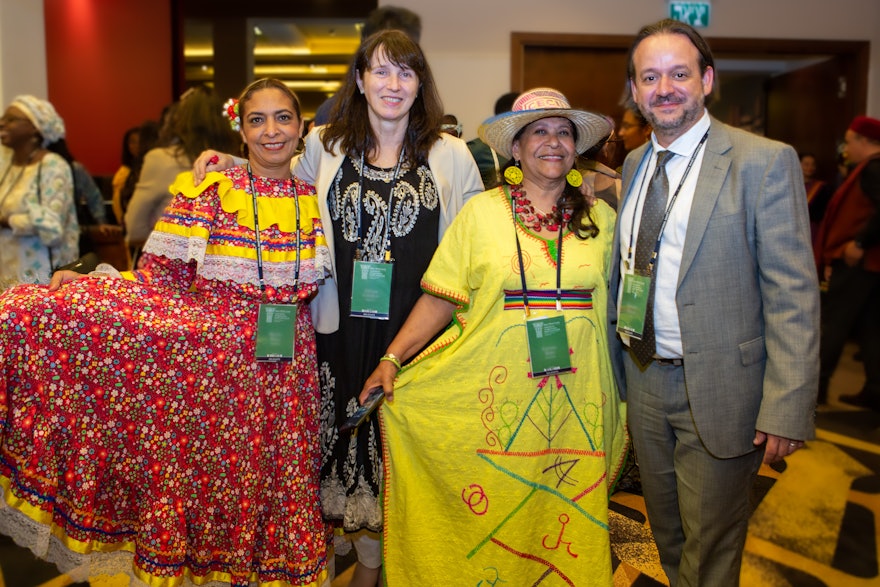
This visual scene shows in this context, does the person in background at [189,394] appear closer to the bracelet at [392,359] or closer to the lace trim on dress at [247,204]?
the lace trim on dress at [247,204]

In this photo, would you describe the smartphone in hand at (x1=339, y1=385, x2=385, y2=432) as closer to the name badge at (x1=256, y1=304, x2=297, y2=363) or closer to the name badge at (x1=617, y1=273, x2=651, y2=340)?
the name badge at (x1=256, y1=304, x2=297, y2=363)

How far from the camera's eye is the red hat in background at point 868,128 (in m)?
4.40

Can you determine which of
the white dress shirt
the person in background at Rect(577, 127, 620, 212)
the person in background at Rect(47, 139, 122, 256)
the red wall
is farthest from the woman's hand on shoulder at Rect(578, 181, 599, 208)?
the red wall

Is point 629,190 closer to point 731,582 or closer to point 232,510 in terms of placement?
point 731,582

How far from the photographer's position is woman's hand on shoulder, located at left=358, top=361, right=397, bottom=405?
2.04 m

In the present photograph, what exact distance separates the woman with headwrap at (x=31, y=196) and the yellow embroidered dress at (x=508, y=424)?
2309mm

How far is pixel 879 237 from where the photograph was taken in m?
A: 4.32

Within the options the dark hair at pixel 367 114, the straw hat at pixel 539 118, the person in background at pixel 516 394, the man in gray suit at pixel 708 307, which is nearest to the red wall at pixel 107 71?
the dark hair at pixel 367 114

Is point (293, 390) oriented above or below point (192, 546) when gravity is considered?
above

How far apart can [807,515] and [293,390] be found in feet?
7.95

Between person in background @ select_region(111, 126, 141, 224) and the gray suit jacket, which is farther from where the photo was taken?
person in background @ select_region(111, 126, 141, 224)

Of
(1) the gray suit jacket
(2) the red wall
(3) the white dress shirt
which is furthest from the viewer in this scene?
(2) the red wall

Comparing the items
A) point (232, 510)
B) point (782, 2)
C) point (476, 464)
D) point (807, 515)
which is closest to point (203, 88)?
point (232, 510)

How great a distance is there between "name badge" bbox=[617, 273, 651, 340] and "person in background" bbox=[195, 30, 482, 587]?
636 millimetres
